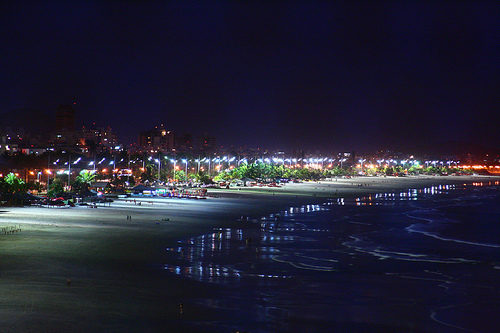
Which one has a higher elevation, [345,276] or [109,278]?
[109,278]

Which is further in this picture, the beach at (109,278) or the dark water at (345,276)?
the dark water at (345,276)

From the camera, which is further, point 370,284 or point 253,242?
point 253,242

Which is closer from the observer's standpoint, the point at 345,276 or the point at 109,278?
the point at 109,278

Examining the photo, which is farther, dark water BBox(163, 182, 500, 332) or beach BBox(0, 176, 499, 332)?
dark water BBox(163, 182, 500, 332)

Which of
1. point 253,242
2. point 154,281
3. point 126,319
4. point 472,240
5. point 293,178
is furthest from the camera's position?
point 293,178

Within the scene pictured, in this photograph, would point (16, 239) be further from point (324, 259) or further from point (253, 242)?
point (324, 259)

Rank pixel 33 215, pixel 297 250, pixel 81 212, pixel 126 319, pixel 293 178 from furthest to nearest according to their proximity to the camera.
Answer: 1. pixel 293 178
2. pixel 81 212
3. pixel 33 215
4. pixel 297 250
5. pixel 126 319

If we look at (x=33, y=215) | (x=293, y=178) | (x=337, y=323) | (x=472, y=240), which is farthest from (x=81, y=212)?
(x=293, y=178)
